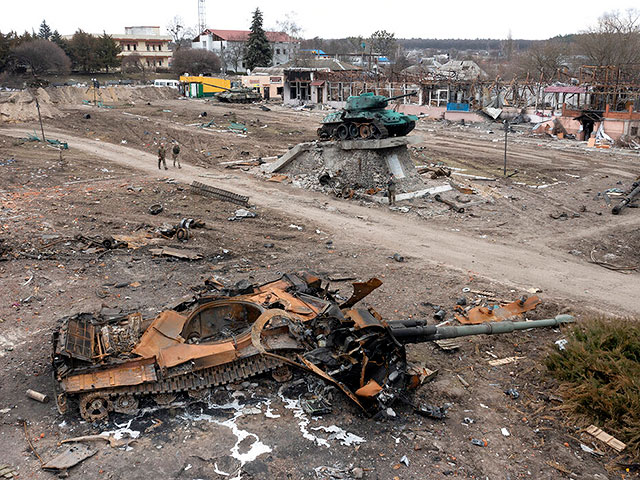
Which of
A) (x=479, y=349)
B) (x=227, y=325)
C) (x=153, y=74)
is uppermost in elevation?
(x=153, y=74)

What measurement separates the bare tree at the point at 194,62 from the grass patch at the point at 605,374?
6416 centimetres

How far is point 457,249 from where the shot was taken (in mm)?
14367

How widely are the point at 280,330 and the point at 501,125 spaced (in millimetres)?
35751

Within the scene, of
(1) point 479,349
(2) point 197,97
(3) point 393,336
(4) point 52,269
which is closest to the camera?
(3) point 393,336

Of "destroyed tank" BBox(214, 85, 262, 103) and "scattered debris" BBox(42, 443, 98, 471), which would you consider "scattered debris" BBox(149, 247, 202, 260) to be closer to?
"scattered debris" BBox(42, 443, 98, 471)

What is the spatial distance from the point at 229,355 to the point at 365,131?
47.8 feet

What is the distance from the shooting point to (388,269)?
501 inches

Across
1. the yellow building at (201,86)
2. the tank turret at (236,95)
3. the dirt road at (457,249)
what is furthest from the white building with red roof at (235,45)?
the dirt road at (457,249)

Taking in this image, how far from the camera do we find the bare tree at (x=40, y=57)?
52125 mm

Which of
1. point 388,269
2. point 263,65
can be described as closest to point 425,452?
point 388,269

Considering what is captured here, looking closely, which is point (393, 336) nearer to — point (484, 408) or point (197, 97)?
point (484, 408)

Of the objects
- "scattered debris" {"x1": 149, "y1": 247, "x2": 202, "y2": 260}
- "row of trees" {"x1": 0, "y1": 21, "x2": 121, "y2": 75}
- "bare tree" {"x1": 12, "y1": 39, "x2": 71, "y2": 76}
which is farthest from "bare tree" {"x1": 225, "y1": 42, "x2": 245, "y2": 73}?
"scattered debris" {"x1": 149, "y1": 247, "x2": 202, "y2": 260}

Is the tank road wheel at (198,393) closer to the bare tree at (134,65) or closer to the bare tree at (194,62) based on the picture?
the bare tree at (134,65)

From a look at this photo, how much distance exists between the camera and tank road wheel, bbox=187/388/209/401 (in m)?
7.36
